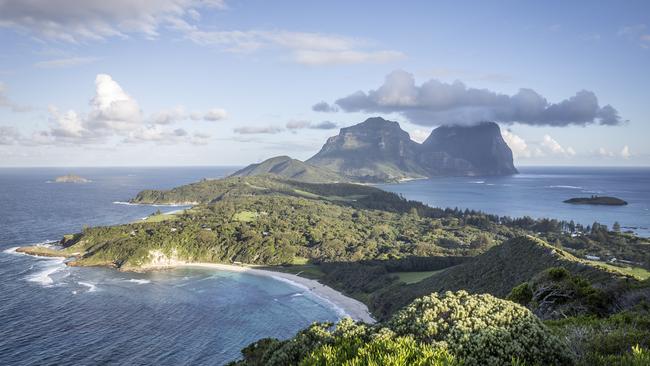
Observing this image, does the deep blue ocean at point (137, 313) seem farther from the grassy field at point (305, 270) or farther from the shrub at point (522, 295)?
the shrub at point (522, 295)

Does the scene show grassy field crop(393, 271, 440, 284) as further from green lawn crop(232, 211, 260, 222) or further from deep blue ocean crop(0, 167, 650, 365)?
green lawn crop(232, 211, 260, 222)

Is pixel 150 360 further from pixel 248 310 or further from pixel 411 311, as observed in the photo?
pixel 411 311

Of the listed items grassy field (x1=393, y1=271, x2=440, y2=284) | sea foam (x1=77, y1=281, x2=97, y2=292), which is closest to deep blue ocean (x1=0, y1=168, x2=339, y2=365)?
sea foam (x1=77, y1=281, x2=97, y2=292)

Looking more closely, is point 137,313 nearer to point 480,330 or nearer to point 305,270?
point 305,270

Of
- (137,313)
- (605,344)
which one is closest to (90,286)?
(137,313)

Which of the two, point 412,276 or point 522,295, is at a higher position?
point 522,295

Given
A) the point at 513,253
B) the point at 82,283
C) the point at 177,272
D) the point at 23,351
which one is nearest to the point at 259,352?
the point at 23,351

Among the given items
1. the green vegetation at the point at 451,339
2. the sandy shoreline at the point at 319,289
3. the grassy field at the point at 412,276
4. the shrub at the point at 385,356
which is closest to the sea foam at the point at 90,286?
the sandy shoreline at the point at 319,289
